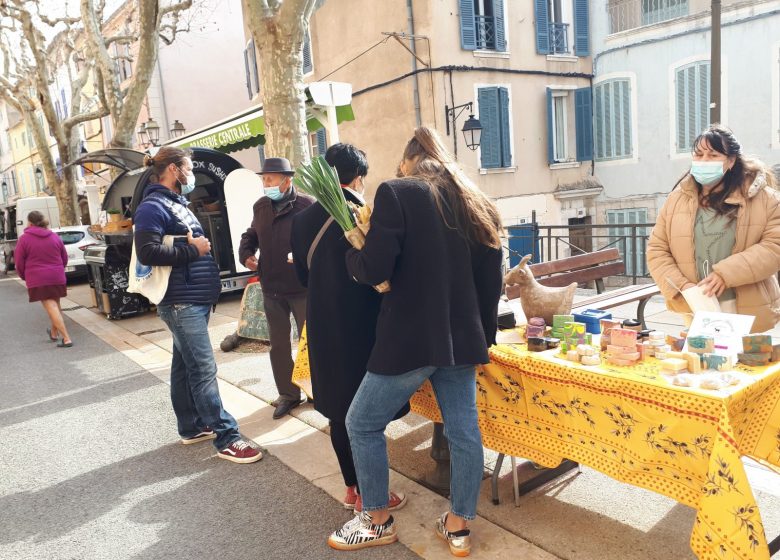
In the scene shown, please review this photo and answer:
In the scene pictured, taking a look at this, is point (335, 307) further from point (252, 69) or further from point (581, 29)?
point (252, 69)

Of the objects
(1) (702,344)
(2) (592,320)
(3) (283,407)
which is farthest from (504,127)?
(1) (702,344)

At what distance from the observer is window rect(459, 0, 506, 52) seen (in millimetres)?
14008

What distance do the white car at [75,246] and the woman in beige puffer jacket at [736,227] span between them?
1473cm

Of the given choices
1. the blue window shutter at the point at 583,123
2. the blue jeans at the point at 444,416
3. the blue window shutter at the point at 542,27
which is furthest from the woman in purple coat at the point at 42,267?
the blue window shutter at the point at 583,123

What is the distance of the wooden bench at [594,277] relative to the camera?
4.18 metres

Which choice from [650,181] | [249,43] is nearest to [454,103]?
[650,181]

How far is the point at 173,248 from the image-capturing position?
3.57 m

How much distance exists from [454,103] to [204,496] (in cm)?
1208

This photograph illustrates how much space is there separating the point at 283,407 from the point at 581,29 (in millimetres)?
14578

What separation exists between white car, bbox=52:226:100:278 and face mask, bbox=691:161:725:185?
48.6 feet

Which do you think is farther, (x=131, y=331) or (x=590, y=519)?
(x=131, y=331)

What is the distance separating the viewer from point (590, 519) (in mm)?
2842

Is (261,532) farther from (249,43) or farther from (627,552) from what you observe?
(249,43)

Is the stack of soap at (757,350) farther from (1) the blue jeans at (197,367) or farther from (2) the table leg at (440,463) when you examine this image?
(1) the blue jeans at (197,367)
